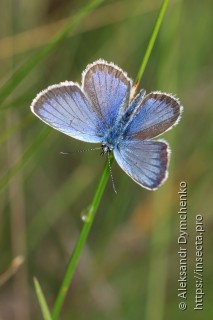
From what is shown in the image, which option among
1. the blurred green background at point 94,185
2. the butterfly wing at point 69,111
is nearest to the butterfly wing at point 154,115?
the butterfly wing at point 69,111

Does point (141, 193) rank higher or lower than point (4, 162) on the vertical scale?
lower

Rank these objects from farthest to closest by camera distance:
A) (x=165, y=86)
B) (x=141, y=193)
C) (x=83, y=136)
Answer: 1. (x=141, y=193)
2. (x=165, y=86)
3. (x=83, y=136)

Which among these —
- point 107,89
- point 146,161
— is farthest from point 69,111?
point 146,161

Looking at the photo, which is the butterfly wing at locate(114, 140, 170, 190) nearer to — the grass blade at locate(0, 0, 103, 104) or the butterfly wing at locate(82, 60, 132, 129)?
the butterfly wing at locate(82, 60, 132, 129)

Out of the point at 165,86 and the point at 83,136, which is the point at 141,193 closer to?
the point at 165,86

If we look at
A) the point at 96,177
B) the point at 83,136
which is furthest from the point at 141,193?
the point at 83,136

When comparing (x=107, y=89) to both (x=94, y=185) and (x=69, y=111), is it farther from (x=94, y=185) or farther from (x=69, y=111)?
(x=94, y=185)

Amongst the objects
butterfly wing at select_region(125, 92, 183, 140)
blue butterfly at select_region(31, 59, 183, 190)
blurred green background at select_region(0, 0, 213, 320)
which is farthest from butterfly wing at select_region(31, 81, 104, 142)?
blurred green background at select_region(0, 0, 213, 320)
